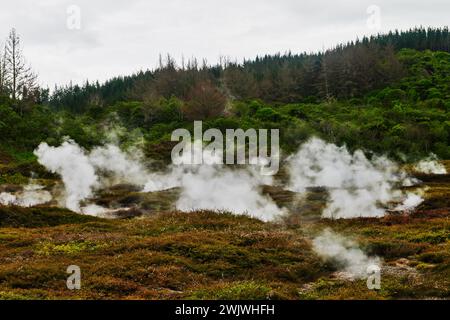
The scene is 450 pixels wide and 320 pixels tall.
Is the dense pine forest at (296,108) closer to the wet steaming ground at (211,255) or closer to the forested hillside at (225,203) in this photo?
the forested hillside at (225,203)

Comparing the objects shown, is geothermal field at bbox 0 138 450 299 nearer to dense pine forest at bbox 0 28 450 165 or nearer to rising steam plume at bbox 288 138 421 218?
rising steam plume at bbox 288 138 421 218

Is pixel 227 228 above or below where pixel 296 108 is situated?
below

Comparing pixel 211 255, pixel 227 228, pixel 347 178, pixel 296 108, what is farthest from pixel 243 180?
pixel 296 108

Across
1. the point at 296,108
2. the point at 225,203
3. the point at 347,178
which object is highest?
the point at 296,108

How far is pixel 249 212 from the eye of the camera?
1679 inches

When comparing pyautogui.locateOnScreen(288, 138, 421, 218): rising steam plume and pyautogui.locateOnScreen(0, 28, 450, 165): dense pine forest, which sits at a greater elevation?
pyautogui.locateOnScreen(0, 28, 450, 165): dense pine forest

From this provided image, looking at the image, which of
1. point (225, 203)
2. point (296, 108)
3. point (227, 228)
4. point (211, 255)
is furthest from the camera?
point (296, 108)

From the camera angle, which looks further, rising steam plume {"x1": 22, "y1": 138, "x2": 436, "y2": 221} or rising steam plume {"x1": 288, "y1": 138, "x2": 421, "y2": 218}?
rising steam plume {"x1": 22, "y1": 138, "x2": 436, "y2": 221}

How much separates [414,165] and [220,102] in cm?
3845

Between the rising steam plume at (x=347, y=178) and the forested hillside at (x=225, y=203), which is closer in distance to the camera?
the forested hillside at (x=225, y=203)

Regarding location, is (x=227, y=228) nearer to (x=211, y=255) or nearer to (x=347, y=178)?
(x=211, y=255)

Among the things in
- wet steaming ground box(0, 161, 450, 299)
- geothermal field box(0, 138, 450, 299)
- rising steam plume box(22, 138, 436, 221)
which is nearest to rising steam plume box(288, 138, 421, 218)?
rising steam plume box(22, 138, 436, 221)

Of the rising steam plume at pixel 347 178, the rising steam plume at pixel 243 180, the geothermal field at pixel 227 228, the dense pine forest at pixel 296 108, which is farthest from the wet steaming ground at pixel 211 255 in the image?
the dense pine forest at pixel 296 108
